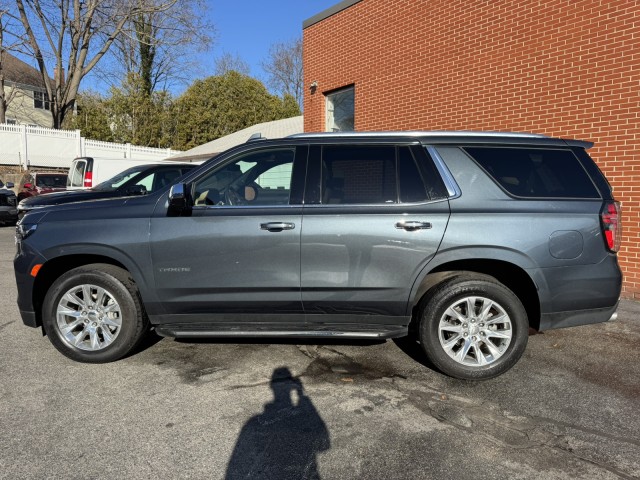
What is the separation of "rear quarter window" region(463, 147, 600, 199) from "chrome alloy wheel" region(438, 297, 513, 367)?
3.13 feet

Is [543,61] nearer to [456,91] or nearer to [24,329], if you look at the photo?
[456,91]

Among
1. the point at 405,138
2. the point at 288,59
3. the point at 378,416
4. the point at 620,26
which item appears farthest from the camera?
the point at 288,59

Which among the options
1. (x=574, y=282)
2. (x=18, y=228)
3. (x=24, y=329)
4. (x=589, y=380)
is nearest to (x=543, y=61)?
(x=574, y=282)

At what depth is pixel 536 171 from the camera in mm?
3781

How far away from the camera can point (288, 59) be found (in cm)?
Answer: 4438

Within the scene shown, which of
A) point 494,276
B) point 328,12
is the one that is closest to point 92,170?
point 328,12

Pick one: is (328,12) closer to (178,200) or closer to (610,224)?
Answer: (178,200)

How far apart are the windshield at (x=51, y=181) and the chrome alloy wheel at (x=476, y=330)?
17.0m

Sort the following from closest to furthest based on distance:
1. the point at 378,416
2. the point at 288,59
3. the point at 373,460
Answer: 1. the point at 373,460
2. the point at 378,416
3. the point at 288,59

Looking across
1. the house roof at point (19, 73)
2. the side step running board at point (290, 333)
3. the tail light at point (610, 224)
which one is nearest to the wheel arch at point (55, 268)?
the side step running board at point (290, 333)

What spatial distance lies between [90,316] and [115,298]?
0.28m

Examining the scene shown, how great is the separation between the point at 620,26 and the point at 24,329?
313 inches

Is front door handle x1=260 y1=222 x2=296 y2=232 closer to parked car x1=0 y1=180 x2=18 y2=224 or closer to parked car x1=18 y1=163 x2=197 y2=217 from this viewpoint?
parked car x1=18 y1=163 x2=197 y2=217

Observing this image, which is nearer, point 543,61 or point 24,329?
point 24,329
